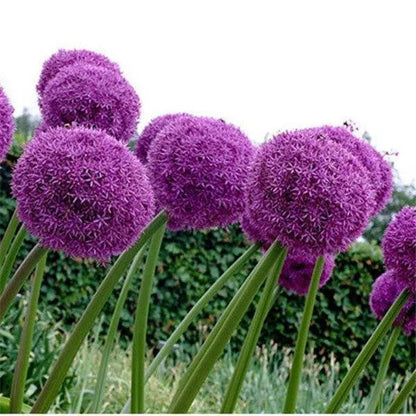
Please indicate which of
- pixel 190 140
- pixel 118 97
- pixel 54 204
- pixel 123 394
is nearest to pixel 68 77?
pixel 118 97

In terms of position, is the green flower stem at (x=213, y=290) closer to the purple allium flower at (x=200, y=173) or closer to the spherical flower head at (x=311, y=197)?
the purple allium flower at (x=200, y=173)

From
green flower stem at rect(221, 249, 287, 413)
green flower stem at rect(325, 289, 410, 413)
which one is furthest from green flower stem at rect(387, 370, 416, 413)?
green flower stem at rect(221, 249, 287, 413)

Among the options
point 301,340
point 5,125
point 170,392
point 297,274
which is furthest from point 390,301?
point 170,392

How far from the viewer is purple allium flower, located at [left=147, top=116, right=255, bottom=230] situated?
1.12 meters

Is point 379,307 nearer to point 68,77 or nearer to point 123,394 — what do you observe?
point 68,77

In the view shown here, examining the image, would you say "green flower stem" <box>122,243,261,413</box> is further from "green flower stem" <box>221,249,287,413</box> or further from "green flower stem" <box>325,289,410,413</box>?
"green flower stem" <box>325,289,410,413</box>

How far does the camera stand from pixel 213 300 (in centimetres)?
489

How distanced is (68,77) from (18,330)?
1.97m

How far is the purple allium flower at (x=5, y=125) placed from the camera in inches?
45.2

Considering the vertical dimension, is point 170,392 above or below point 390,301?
below

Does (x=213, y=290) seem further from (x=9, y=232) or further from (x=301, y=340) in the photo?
(x=9, y=232)

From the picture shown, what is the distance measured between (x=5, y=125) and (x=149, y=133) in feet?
1.15

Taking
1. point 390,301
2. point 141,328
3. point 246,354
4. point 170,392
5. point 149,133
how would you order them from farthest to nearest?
point 170,392 < point 390,301 < point 149,133 < point 141,328 < point 246,354

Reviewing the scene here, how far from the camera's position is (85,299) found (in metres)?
4.64
